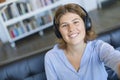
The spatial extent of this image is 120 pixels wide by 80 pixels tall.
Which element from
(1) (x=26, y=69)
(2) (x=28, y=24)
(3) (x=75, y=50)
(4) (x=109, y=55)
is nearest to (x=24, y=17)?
(2) (x=28, y=24)

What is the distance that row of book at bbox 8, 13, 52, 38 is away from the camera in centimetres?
352

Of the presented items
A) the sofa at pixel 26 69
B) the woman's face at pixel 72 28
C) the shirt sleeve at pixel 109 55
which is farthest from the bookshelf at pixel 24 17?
the shirt sleeve at pixel 109 55

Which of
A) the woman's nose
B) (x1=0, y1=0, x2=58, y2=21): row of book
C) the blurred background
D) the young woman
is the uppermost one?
the woman's nose

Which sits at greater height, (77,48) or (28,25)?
(77,48)

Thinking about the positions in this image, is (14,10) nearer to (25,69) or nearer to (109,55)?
(25,69)

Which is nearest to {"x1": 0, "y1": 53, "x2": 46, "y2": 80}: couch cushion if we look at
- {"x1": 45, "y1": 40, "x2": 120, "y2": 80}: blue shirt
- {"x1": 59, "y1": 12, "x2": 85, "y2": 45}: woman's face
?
{"x1": 45, "y1": 40, "x2": 120, "y2": 80}: blue shirt

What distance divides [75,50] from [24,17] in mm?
2333

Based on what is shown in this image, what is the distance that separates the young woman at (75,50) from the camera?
49.8 inches

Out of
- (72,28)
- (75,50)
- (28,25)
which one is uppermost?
(72,28)

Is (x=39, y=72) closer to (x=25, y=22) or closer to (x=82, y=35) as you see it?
(x=82, y=35)

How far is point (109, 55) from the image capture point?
1141 mm

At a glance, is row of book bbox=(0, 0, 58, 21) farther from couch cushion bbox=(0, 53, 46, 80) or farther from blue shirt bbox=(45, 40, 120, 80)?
blue shirt bbox=(45, 40, 120, 80)

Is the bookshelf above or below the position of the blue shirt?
below

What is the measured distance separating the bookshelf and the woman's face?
227 cm
